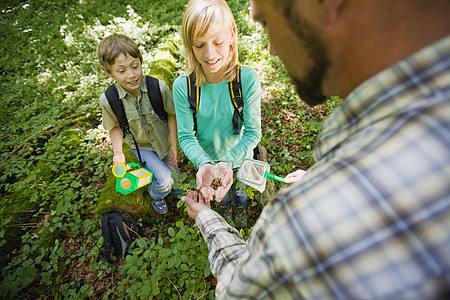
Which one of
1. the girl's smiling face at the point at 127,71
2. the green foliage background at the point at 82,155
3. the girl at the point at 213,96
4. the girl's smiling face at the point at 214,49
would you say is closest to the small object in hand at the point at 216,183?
the girl at the point at 213,96

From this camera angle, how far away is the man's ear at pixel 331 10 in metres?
0.66

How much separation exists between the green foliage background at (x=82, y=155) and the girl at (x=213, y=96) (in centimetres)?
40

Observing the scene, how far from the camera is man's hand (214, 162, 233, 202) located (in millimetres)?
2033

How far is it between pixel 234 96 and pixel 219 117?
28 centimetres

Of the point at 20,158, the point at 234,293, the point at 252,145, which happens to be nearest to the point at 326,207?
the point at 234,293

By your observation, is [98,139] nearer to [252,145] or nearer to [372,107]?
[252,145]

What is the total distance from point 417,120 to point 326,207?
276 millimetres

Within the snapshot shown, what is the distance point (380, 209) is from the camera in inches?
19.1

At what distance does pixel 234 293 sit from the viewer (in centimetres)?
76

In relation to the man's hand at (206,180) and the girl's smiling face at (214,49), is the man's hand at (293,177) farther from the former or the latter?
the girl's smiling face at (214,49)

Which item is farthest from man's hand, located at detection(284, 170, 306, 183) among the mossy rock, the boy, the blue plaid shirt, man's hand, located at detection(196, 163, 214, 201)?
the mossy rock

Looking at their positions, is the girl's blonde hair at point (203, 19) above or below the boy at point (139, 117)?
above

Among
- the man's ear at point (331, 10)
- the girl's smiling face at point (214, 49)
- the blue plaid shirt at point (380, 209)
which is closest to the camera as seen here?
the blue plaid shirt at point (380, 209)

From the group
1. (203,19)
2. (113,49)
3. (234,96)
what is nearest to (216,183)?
(234,96)
